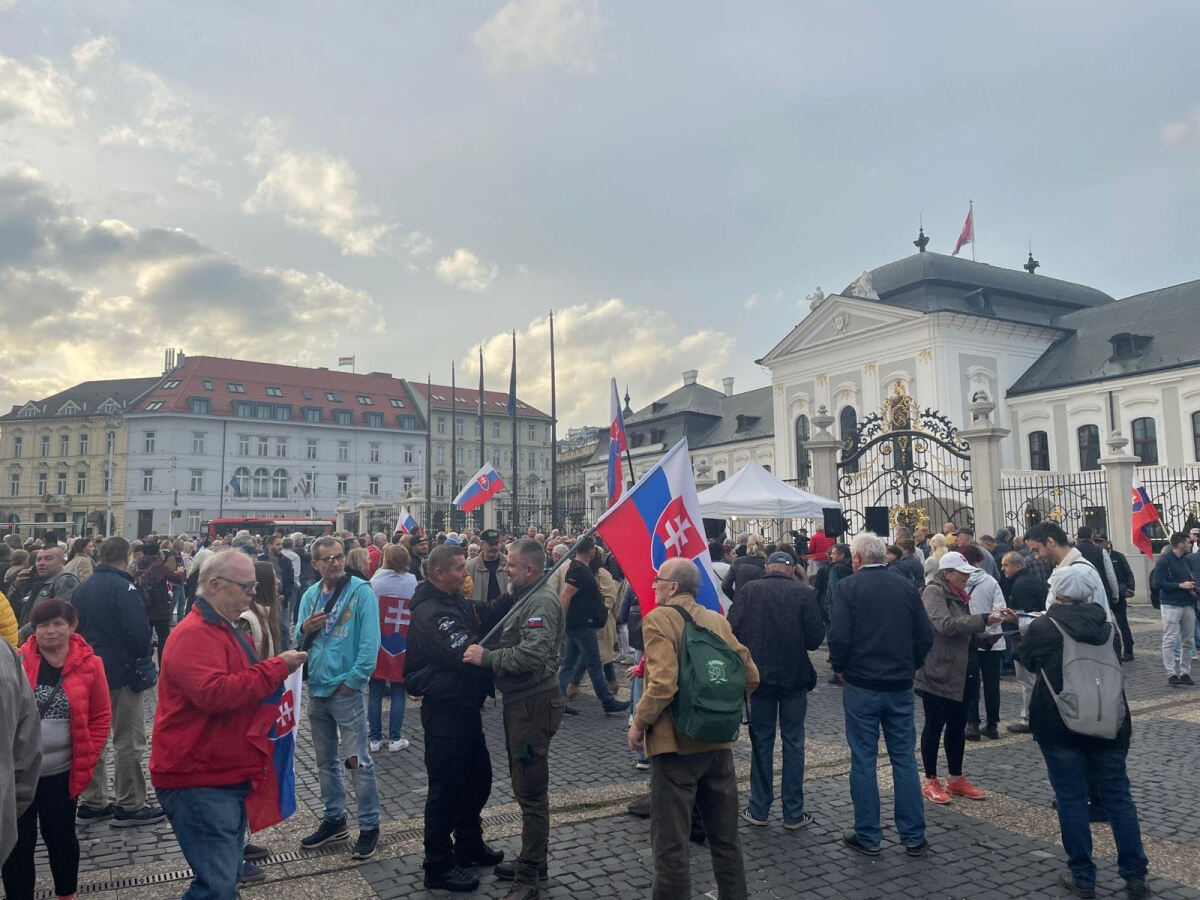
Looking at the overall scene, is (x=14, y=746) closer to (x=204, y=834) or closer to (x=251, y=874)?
(x=204, y=834)

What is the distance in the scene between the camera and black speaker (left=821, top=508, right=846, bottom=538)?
1502cm

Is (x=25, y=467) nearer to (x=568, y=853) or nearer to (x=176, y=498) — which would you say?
(x=176, y=498)

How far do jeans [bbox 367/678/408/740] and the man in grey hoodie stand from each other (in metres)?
3.74

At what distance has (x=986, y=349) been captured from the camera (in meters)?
39.2

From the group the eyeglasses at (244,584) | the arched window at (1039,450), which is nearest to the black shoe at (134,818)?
the eyeglasses at (244,584)

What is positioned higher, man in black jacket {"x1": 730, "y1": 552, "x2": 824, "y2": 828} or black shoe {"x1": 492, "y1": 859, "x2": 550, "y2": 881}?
man in black jacket {"x1": 730, "y1": 552, "x2": 824, "y2": 828}

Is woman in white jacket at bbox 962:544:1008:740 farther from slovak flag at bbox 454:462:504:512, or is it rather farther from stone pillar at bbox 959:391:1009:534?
slovak flag at bbox 454:462:504:512

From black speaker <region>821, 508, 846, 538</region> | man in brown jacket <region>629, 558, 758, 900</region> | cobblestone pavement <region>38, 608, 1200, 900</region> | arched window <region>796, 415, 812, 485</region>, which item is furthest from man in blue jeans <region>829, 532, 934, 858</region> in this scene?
arched window <region>796, 415, 812, 485</region>

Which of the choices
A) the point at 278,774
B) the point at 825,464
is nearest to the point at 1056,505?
the point at 825,464

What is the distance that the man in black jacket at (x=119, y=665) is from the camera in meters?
5.71

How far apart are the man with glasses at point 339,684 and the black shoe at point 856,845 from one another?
9.61 ft

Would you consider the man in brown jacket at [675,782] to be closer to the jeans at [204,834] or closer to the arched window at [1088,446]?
the jeans at [204,834]

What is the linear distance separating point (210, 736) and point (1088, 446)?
4011 centimetres

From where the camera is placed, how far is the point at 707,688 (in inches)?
155
